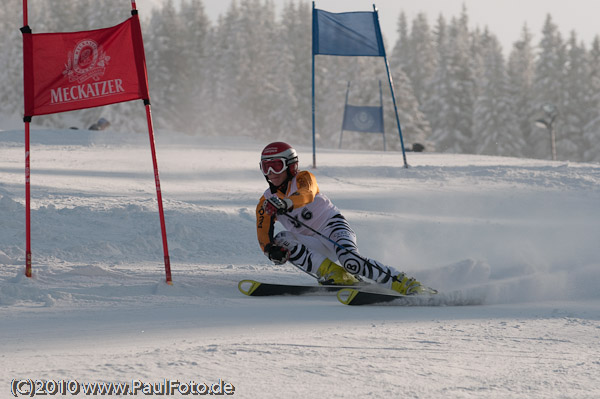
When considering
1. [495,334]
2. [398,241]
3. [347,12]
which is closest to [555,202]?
[398,241]

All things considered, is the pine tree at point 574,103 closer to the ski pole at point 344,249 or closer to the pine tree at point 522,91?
the pine tree at point 522,91

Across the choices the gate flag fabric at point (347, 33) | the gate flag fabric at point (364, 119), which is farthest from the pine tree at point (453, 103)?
the gate flag fabric at point (347, 33)

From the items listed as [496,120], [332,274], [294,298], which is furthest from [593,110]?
[294,298]

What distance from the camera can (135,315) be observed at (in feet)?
14.5

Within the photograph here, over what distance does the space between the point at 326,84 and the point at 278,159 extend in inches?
2093

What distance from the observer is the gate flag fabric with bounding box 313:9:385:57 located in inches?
538

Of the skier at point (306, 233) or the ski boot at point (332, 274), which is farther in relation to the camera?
the ski boot at point (332, 274)

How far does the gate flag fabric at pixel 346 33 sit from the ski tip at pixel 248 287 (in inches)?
346

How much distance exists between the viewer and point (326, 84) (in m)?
57.8

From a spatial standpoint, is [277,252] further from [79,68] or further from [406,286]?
[79,68]

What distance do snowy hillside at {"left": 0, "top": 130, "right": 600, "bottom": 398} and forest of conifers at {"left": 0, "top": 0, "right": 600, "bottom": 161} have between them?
36.2 metres

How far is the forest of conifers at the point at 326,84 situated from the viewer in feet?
165

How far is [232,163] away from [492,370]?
42.3ft

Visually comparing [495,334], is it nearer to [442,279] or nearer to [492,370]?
[492,370]
